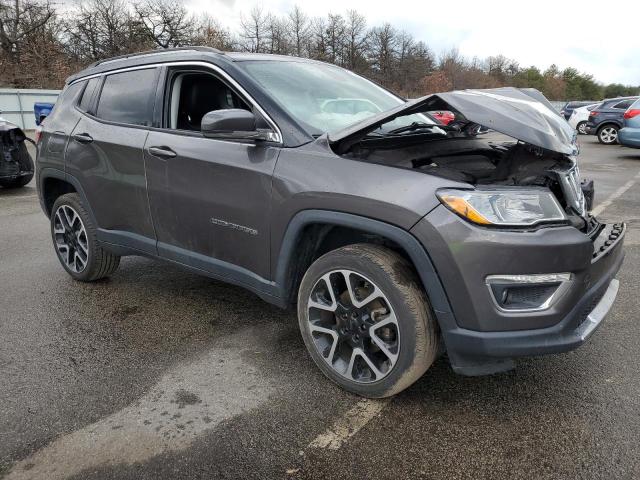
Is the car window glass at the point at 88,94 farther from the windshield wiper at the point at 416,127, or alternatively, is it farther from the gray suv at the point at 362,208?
the windshield wiper at the point at 416,127

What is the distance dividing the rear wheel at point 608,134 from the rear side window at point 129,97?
18060 millimetres

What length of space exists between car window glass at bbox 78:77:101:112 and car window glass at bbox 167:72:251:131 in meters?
1.03

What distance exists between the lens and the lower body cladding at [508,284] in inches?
86.4

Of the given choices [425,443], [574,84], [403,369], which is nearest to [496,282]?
[403,369]

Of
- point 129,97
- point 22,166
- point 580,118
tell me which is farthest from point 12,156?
point 580,118

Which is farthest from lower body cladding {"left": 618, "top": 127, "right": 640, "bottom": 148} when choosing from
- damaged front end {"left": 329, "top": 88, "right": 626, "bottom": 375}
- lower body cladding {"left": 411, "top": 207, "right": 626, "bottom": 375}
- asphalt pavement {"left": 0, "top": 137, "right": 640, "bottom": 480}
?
lower body cladding {"left": 411, "top": 207, "right": 626, "bottom": 375}

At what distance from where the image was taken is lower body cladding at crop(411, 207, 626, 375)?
2.19m

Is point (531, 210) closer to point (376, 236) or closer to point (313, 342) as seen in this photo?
point (376, 236)

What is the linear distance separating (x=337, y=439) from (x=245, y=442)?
0.42 m

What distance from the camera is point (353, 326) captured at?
104 inches

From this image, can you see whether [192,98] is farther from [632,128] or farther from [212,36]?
[212,36]

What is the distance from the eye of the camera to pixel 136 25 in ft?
158

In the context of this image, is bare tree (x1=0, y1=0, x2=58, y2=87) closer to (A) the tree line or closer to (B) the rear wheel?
(A) the tree line

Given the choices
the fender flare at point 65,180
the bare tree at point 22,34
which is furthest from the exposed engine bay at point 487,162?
the bare tree at point 22,34
